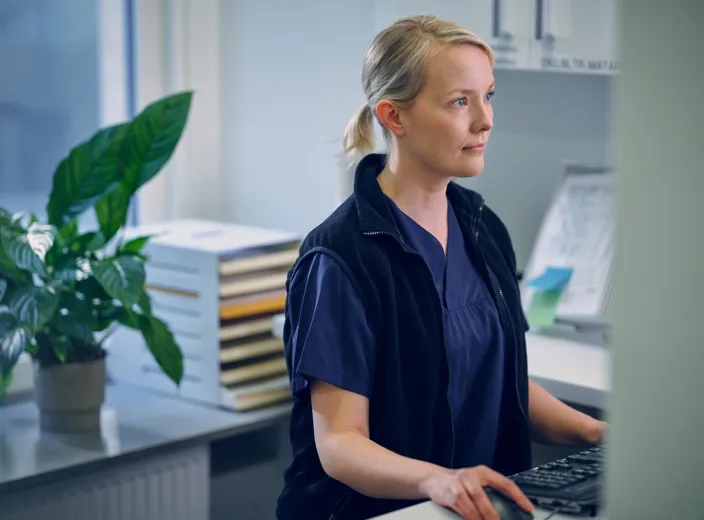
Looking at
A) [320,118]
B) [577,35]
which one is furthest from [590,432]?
[320,118]

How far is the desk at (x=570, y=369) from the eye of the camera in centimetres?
184

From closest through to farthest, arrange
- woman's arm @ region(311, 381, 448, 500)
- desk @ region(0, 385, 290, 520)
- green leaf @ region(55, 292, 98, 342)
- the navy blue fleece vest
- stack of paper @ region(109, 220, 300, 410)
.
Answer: woman's arm @ region(311, 381, 448, 500), the navy blue fleece vest, desk @ region(0, 385, 290, 520), green leaf @ region(55, 292, 98, 342), stack of paper @ region(109, 220, 300, 410)

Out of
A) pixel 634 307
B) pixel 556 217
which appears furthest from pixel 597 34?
pixel 634 307

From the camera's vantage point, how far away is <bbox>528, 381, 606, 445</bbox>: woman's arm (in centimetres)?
157

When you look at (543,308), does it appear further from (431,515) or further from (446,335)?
(431,515)

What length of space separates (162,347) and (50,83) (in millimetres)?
909

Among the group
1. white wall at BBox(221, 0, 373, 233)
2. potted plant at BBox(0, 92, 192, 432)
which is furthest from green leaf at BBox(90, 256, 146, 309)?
white wall at BBox(221, 0, 373, 233)

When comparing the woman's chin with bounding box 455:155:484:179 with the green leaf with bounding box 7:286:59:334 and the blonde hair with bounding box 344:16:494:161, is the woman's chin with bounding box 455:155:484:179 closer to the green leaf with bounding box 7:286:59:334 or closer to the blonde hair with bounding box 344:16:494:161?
the blonde hair with bounding box 344:16:494:161

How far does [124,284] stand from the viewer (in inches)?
82.1

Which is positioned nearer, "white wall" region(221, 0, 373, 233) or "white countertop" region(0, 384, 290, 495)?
"white countertop" region(0, 384, 290, 495)

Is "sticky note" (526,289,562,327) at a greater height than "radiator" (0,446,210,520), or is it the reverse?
"sticky note" (526,289,562,327)

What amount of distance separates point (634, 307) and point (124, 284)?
5.03ft

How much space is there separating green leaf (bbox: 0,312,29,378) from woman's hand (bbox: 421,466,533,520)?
3.64 ft

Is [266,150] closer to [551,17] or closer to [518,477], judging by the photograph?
[551,17]
